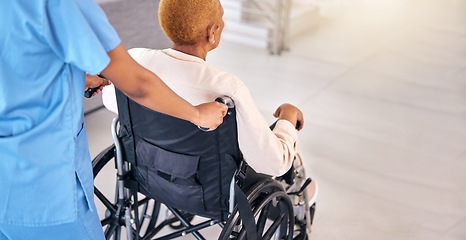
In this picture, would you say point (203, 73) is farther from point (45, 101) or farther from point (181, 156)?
point (45, 101)

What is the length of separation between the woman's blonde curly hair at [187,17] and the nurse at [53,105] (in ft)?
0.94

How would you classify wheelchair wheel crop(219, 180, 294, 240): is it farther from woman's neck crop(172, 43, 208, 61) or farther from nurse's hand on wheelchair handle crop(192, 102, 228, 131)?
woman's neck crop(172, 43, 208, 61)

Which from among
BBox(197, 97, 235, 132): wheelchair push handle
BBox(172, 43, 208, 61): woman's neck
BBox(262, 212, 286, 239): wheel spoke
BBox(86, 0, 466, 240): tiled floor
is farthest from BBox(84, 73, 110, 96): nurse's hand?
BBox(86, 0, 466, 240): tiled floor

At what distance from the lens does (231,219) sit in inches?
58.2

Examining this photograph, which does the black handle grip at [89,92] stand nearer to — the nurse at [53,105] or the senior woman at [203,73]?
the senior woman at [203,73]

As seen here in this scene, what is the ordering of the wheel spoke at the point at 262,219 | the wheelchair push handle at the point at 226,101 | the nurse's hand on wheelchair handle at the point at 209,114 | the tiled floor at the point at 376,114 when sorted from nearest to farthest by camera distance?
the nurse's hand on wheelchair handle at the point at 209,114
the wheelchair push handle at the point at 226,101
the wheel spoke at the point at 262,219
the tiled floor at the point at 376,114

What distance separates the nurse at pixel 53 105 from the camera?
1008 mm

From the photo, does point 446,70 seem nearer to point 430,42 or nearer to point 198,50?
point 430,42

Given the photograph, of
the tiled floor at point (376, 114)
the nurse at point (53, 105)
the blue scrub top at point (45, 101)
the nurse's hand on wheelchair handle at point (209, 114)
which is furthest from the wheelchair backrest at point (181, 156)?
the tiled floor at point (376, 114)

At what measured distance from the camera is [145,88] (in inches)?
44.6

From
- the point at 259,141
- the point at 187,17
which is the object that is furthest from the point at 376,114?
the point at 187,17

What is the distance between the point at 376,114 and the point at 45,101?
2802 mm

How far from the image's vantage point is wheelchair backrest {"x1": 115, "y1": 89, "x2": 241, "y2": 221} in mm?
1495

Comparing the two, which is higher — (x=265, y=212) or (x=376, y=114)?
(x=265, y=212)
